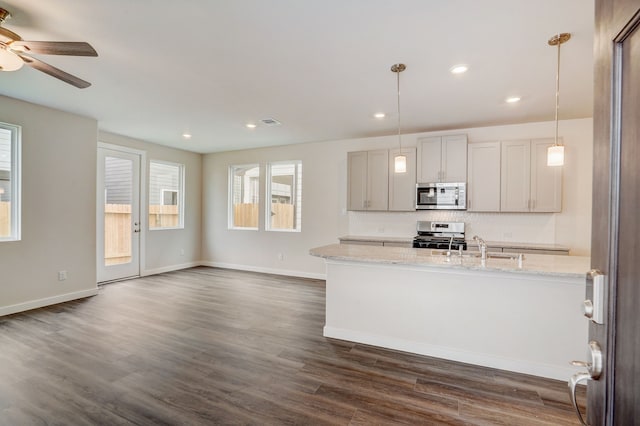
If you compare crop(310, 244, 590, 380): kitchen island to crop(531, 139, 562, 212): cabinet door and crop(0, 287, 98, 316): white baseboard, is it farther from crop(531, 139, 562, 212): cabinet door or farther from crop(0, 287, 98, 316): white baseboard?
crop(0, 287, 98, 316): white baseboard

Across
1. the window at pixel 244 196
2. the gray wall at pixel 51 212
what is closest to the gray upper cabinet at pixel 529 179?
the window at pixel 244 196

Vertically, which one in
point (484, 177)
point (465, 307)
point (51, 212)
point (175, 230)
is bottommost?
point (465, 307)

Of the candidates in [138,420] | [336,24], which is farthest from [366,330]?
[336,24]

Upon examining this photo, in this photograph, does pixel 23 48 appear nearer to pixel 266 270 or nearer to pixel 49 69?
pixel 49 69

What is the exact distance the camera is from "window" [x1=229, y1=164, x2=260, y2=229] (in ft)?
21.6

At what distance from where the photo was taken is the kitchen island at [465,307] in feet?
7.92

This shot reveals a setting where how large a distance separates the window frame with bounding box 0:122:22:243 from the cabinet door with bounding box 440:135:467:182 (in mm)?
5700

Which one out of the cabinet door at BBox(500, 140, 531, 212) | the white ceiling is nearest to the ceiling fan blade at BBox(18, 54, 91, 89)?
the white ceiling

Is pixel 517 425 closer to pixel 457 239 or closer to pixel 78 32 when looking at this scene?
pixel 457 239

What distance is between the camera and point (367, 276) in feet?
9.95

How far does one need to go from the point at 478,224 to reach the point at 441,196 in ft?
2.50

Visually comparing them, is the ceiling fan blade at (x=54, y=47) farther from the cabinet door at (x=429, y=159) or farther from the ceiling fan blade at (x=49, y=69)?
the cabinet door at (x=429, y=159)

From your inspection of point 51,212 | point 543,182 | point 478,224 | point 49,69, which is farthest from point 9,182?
point 543,182

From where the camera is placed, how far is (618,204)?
0.61 metres
